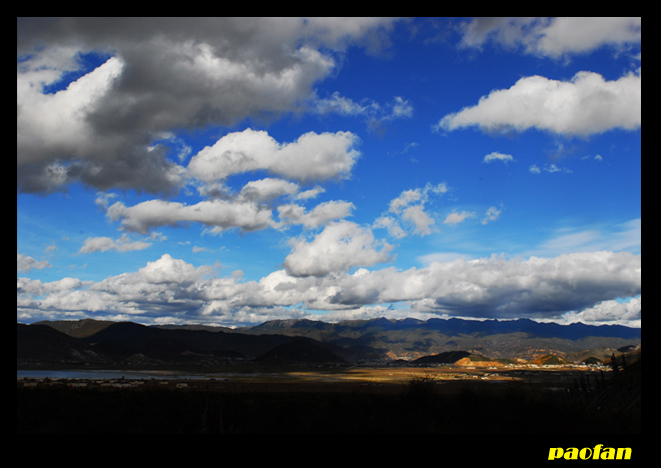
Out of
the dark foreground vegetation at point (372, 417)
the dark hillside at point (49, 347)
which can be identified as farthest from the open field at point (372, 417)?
the dark hillside at point (49, 347)

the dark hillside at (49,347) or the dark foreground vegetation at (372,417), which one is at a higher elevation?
the dark foreground vegetation at (372,417)

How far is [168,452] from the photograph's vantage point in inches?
528

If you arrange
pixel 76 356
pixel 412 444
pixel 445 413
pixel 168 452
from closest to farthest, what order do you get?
pixel 168 452 < pixel 412 444 < pixel 445 413 < pixel 76 356

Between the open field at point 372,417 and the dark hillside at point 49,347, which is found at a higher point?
the open field at point 372,417

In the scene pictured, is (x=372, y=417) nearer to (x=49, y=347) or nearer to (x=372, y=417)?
(x=372, y=417)

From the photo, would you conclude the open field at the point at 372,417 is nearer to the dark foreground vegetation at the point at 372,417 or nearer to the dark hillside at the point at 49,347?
the dark foreground vegetation at the point at 372,417

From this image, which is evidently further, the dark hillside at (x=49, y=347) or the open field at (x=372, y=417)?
the dark hillside at (x=49, y=347)

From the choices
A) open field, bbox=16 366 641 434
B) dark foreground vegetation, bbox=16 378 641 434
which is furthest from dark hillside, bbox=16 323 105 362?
open field, bbox=16 366 641 434

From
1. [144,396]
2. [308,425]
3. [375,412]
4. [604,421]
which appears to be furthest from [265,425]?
[144,396]

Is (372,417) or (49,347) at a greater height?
(372,417)

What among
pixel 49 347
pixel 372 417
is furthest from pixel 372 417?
pixel 49 347

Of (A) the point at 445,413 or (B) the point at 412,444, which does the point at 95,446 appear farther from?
(A) the point at 445,413
